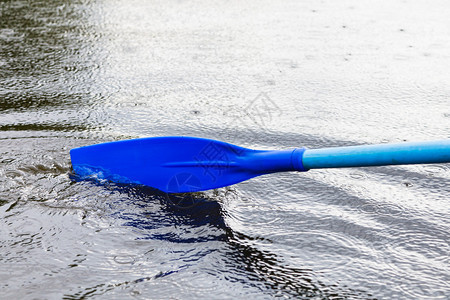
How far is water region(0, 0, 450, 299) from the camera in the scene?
87.2 inches

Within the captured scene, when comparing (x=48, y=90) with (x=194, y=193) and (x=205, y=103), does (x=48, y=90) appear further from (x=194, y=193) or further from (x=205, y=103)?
(x=194, y=193)

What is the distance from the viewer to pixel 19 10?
6000 millimetres

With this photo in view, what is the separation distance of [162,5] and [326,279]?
15.3 ft

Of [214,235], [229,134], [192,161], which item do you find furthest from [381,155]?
[229,134]

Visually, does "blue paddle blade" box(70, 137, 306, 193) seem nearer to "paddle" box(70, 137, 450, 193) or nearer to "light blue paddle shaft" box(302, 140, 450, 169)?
"paddle" box(70, 137, 450, 193)

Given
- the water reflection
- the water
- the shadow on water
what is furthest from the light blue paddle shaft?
the water reflection

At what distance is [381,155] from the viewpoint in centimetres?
224

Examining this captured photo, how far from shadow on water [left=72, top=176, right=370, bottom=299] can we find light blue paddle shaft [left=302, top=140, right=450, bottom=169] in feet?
1.42

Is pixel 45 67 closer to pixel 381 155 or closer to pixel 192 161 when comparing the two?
pixel 192 161

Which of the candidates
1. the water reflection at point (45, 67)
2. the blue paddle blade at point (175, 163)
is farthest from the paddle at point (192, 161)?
the water reflection at point (45, 67)

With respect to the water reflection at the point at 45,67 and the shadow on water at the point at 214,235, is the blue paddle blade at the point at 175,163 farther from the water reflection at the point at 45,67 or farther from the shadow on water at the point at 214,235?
the water reflection at the point at 45,67

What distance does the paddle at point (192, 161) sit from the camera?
7.79 ft

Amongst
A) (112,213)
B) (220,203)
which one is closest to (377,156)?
(220,203)

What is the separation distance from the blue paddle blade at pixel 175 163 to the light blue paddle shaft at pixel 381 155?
179 millimetres
